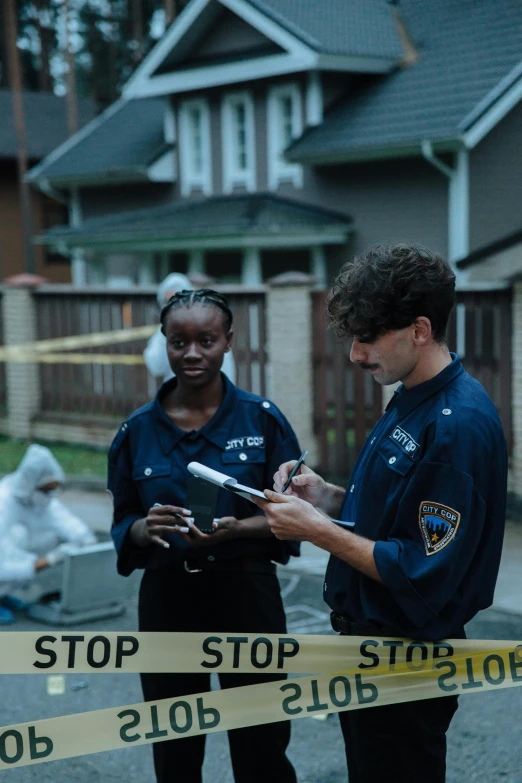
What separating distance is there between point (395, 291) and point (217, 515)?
1.16 metres

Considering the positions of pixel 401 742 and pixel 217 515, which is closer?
pixel 401 742

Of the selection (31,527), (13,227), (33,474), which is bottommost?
(31,527)

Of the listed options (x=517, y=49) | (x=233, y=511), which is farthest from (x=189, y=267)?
(x=233, y=511)

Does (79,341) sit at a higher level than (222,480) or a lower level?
lower

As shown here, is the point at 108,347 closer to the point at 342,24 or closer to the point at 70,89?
the point at 342,24

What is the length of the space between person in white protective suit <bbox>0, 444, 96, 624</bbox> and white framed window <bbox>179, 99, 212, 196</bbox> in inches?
496

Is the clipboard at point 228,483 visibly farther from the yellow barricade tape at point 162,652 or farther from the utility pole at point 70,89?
the utility pole at point 70,89

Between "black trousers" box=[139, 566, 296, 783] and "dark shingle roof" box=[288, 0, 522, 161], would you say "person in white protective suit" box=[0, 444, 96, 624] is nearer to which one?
"black trousers" box=[139, 566, 296, 783]

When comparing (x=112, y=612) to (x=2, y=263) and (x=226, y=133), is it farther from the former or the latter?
(x=2, y=263)

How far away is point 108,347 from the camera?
1211cm

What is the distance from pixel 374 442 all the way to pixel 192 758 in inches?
52.7

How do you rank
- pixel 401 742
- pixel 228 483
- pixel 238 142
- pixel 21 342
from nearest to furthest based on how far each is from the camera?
pixel 401 742 → pixel 228 483 → pixel 21 342 → pixel 238 142

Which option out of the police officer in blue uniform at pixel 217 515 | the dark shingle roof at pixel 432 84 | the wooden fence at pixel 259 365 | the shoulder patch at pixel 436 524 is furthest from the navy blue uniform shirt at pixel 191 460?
the dark shingle roof at pixel 432 84

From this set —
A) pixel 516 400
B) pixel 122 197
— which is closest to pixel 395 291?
pixel 516 400
